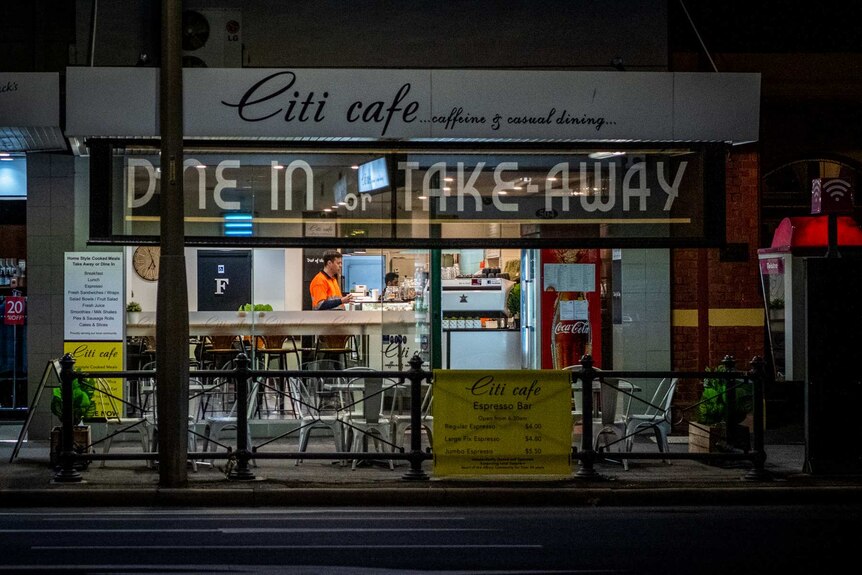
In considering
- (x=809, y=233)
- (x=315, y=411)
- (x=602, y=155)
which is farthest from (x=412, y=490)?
(x=809, y=233)

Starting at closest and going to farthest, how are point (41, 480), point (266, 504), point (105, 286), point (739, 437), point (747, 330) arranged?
point (266, 504) < point (41, 480) < point (739, 437) < point (105, 286) < point (747, 330)

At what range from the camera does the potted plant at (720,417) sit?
11.5 metres

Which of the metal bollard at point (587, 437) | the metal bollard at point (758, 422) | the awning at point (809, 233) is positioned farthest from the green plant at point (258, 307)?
the awning at point (809, 233)

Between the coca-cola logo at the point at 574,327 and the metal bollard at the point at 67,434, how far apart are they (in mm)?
7244

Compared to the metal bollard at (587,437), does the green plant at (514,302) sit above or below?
above

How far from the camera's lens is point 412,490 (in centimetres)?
998

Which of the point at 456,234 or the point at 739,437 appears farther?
the point at 456,234

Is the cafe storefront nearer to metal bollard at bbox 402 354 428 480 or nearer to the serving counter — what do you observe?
the serving counter

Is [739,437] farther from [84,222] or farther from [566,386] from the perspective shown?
[84,222]

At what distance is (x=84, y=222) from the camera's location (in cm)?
1380

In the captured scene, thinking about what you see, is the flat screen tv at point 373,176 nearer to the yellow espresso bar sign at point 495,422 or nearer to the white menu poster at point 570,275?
the white menu poster at point 570,275

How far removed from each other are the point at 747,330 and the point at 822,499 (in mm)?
4462

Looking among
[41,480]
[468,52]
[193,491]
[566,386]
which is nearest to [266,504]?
[193,491]

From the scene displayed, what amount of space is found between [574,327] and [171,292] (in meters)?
6.76
